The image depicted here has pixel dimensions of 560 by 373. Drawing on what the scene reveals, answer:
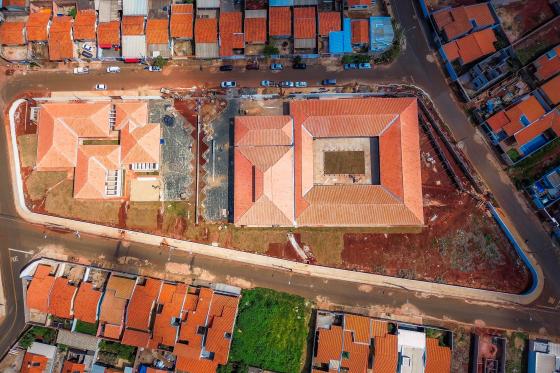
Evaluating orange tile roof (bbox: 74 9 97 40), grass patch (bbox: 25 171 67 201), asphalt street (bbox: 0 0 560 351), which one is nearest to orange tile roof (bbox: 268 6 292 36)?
asphalt street (bbox: 0 0 560 351)

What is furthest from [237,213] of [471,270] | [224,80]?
[471,270]

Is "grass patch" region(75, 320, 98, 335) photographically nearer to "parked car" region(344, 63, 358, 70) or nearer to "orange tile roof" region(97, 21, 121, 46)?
"orange tile roof" region(97, 21, 121, 46)

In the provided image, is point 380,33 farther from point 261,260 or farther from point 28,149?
point 28,149

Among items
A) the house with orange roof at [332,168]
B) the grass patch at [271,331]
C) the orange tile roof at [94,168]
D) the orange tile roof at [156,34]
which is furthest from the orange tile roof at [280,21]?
the grass patch at [271,331]

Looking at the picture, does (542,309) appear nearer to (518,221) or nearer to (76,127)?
(518,221)

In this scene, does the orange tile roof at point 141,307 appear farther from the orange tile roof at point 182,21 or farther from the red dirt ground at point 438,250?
the orange tile roof at point 182,21

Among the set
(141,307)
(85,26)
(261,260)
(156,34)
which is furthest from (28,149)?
(261,260)
